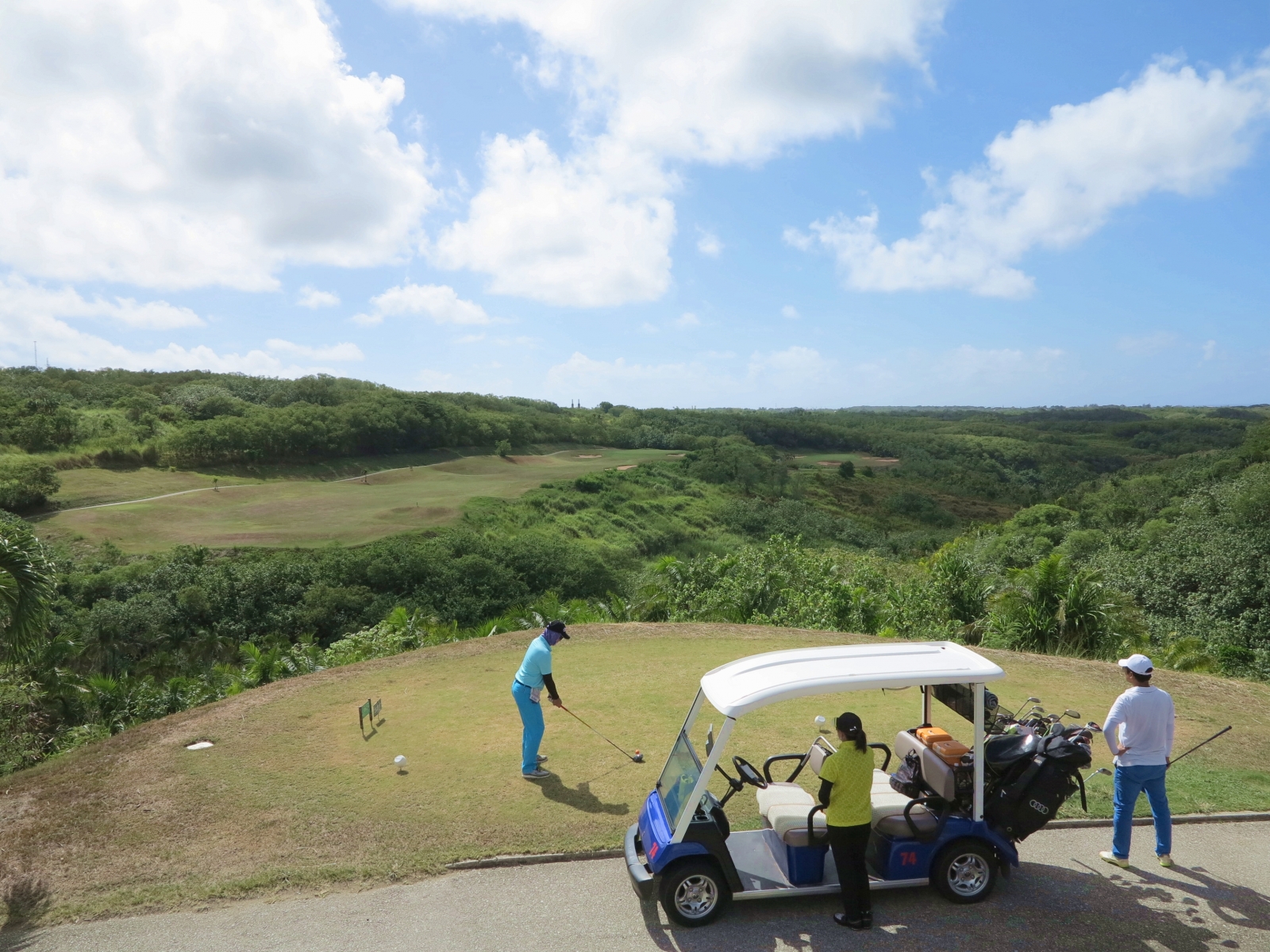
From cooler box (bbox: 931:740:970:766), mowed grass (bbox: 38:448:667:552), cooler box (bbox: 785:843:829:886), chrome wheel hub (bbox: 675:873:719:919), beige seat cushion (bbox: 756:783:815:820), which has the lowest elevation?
mowed grass (bbox: 38:448:667:552)

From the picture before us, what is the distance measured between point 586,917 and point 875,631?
1438cm

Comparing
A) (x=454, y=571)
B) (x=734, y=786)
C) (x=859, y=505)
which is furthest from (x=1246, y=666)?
(x=859, y=505)

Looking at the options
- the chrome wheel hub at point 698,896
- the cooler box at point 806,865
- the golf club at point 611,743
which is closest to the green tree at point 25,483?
the golf club at point 611,743

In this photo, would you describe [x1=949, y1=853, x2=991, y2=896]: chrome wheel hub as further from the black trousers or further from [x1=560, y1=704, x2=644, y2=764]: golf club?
[x1=560, y1=704, x2=644, y2=764]: golf club

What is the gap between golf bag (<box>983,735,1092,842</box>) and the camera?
5.96 m

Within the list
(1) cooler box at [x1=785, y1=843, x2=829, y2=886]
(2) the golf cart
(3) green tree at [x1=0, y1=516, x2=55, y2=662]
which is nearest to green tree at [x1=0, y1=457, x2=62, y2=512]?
(3) green tree at [x1=0, y1=516, x2=55, y2=662]

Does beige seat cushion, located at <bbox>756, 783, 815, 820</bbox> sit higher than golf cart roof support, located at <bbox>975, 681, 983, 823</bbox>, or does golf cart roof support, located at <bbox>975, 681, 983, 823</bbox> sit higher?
golf cart roof support, located at <bbox>975, 681, 983, 823</bbox>

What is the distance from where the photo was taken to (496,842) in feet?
24.0

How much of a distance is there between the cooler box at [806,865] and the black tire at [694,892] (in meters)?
0.54

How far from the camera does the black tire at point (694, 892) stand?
5742 mm

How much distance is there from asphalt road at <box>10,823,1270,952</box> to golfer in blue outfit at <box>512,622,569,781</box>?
6.20ft

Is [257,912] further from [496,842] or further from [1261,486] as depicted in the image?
[1261,486]

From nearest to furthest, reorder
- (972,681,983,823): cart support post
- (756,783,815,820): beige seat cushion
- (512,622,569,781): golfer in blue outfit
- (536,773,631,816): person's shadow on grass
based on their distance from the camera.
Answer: (972,681,983,823): cart support post < (756,783,815,820): beige seat cushion < (536,773,631,816): person's shadow on grass < (512,622,569,781): golfer in blue outfit

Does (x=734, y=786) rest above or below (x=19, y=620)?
below
